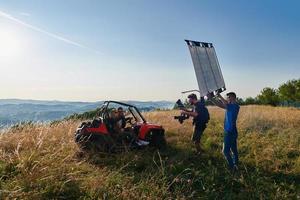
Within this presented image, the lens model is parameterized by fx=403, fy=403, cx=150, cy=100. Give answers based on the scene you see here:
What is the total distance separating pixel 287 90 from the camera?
249ft

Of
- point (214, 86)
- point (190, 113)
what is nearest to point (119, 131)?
point (190, 113)

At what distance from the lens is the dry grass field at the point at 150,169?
20.7ft

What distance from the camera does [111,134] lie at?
40.8 feet

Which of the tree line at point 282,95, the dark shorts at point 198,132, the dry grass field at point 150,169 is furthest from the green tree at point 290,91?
the dark shorts at point 198,132

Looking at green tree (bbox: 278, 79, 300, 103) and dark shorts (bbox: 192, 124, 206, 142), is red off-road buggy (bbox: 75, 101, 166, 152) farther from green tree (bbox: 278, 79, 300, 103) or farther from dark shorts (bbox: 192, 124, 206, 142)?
green tree (bbox: 278, 79, 300, 103)

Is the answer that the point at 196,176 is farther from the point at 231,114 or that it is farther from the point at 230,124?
the point at 231,114

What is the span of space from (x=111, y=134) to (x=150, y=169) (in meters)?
2.78

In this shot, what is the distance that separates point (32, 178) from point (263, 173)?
663cm

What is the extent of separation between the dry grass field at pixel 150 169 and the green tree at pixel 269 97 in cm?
6563

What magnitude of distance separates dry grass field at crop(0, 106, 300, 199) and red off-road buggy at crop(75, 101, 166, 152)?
0.37 meters

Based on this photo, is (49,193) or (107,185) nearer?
(49,193)

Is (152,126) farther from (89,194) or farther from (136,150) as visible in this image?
(89,194)

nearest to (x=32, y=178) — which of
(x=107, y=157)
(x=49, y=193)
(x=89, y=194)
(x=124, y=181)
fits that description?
(x=49, y=193)

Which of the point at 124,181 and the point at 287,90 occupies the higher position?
the point at 287,90
